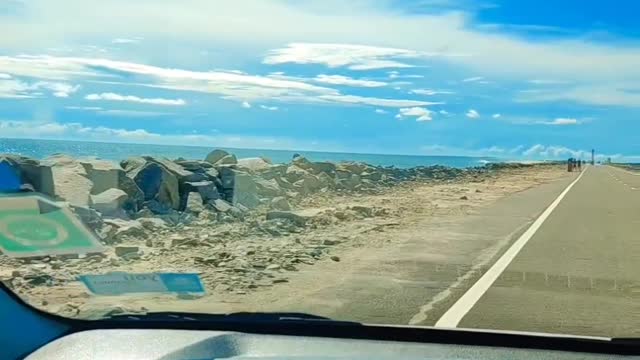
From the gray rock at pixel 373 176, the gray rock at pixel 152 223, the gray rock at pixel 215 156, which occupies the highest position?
the gray rock at pixel 215 156

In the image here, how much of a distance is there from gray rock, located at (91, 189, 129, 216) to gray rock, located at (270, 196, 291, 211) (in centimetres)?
407

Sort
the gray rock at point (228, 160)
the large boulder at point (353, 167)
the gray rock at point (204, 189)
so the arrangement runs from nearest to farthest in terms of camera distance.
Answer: the gray rock at point (204, 189) → the gray rock at point (228, 160) → the large boulder at point (353, 167)

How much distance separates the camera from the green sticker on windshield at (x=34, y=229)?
579 cm

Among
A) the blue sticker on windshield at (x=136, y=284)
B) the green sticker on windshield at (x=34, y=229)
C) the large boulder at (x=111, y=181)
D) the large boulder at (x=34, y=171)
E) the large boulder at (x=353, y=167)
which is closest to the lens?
the green sticker on windshield at (x=34, y=229)

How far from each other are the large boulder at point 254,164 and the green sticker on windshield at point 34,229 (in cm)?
1834

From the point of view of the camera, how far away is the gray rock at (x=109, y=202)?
15195 millimetres

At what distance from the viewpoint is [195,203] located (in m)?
18.8

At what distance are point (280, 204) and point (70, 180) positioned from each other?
585 cm

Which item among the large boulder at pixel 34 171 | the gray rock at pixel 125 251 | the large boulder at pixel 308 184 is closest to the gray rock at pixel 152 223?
the large boulder at pixel 34 171

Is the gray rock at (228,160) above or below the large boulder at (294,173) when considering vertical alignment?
above

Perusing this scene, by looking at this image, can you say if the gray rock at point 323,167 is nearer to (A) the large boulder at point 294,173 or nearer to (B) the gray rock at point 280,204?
(A) the large boulder at point 294,173

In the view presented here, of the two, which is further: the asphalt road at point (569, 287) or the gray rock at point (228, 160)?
the gray rock at point (228, 160)

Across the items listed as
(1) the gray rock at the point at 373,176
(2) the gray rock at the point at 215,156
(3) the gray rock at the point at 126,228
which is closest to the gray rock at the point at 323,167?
(1) the gray rock at the point at 373,176

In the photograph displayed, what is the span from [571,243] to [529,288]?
6110 mm
